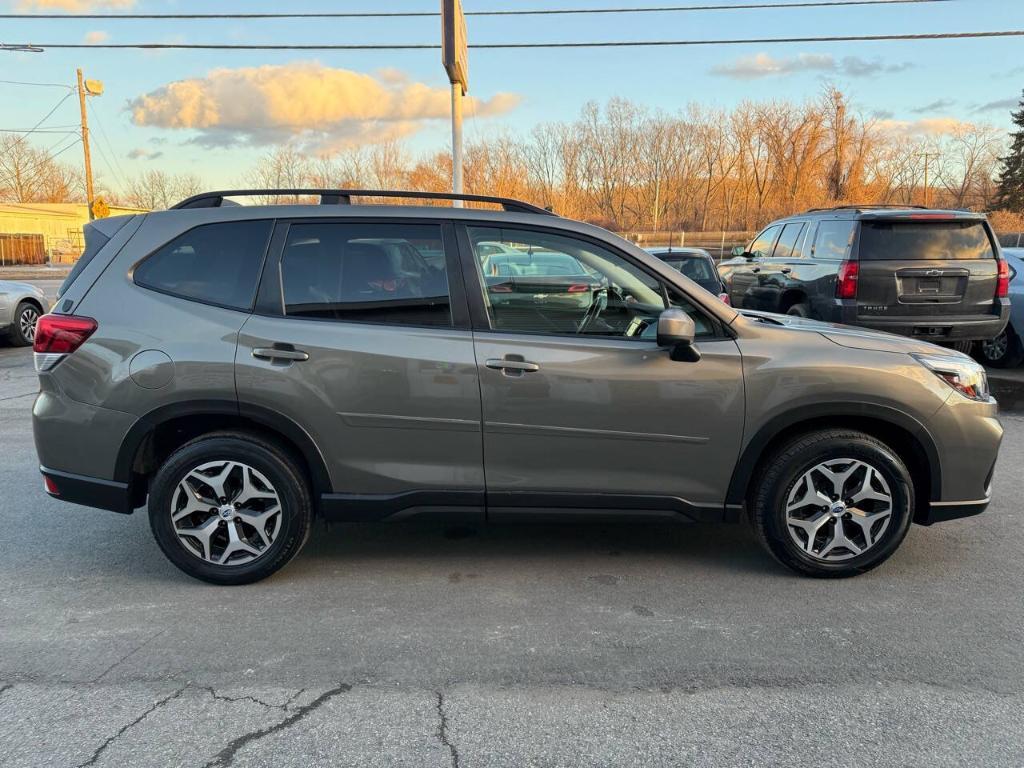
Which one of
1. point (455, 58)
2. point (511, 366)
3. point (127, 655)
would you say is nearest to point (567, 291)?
point (511, 366)

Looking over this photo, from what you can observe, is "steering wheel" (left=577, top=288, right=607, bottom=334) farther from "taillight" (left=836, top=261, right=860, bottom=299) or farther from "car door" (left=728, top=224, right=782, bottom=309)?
"car door" (left=728, top=224, right=782, bottom=309)

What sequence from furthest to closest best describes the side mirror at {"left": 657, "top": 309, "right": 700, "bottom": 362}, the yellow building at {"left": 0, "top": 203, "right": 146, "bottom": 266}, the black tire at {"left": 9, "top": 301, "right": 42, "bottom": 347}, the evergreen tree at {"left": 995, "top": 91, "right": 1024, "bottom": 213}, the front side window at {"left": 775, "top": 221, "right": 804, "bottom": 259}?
the evergreen tree at {"left": 995, "top": 91, "right": 1024, "bottom": 213} → the yellow building at {"left": 0, "top": 203, "right": 146, "bottom": 266} → the black tire at {"left": 9, "top": 301, "right": 42, "bottom": 347} → the front side window at {"left": 775, "top": 221, "right": 804, "bottom": 259} → the side mirror at {"left": 657, "top": 309, "right": 700, "bottom": 362}

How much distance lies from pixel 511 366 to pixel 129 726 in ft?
6.82

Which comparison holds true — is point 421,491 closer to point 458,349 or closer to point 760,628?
point 458,349

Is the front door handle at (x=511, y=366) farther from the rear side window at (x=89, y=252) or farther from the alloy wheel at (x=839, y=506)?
the rear side window at (x=89, y=252)

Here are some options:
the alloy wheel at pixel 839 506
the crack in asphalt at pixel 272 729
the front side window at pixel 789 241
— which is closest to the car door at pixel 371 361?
the crack in asphalt at pixel 272 729

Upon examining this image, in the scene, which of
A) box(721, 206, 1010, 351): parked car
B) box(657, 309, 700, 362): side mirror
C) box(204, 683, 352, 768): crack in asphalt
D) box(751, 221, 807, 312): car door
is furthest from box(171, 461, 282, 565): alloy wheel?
box(751, 221, 807, 312): car door

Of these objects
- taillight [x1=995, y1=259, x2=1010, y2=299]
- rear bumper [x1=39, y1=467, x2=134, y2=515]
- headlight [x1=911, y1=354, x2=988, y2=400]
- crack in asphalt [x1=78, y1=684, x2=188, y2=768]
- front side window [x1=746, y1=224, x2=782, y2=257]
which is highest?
front side window [x1=746, y1=224, x2=782, y2=257]

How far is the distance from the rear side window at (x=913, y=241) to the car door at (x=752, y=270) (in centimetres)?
232

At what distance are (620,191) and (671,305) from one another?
63.5 metres

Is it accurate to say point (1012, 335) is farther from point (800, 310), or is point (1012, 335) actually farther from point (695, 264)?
point (695, 264)

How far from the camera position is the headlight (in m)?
3.62

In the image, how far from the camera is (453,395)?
11.4 feet

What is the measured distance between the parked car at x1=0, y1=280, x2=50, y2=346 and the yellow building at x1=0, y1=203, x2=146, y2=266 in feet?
119
